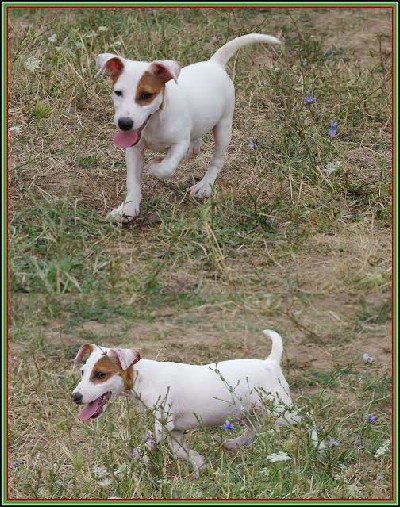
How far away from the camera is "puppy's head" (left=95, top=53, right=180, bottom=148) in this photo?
6.48 metres

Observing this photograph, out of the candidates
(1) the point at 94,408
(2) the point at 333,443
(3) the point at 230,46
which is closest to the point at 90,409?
(1) the point at 94,408

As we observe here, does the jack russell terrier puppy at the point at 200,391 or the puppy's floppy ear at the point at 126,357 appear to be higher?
the puppy's floppy ear at the point at 126,357

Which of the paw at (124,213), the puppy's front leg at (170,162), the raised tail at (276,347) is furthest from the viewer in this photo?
the paw at (124,213)

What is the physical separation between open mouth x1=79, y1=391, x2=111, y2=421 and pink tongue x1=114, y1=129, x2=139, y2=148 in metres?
1.11

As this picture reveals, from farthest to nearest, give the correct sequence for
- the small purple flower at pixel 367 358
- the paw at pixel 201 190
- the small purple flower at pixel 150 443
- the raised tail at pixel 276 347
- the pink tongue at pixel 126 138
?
the paw at pixel 201 190 < the small purple flower at pixel 367 358 < the pink tongue at pixel 126 138 < the raised tail at pixel 276 347 < the small purple flower at pixel 150 443

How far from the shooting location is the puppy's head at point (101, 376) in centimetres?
620

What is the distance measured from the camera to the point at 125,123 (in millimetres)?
6465

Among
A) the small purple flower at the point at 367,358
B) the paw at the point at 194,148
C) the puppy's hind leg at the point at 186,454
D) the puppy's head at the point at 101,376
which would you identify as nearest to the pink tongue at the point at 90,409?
the puppy's head at the point at 101,376

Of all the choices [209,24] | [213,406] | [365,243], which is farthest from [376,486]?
[209,24]

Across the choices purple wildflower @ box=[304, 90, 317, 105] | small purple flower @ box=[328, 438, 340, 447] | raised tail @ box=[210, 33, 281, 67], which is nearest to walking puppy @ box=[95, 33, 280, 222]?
raised tail @ box=[210, 33, 281, 67]

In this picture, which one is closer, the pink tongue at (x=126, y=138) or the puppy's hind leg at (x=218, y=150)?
the pink tongue at (x=126, y=138)

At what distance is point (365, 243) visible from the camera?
693 cm

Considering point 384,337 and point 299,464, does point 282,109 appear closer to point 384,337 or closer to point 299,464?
point 384,337

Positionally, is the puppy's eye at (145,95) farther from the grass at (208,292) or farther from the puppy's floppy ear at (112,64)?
the grass at (208,292)
